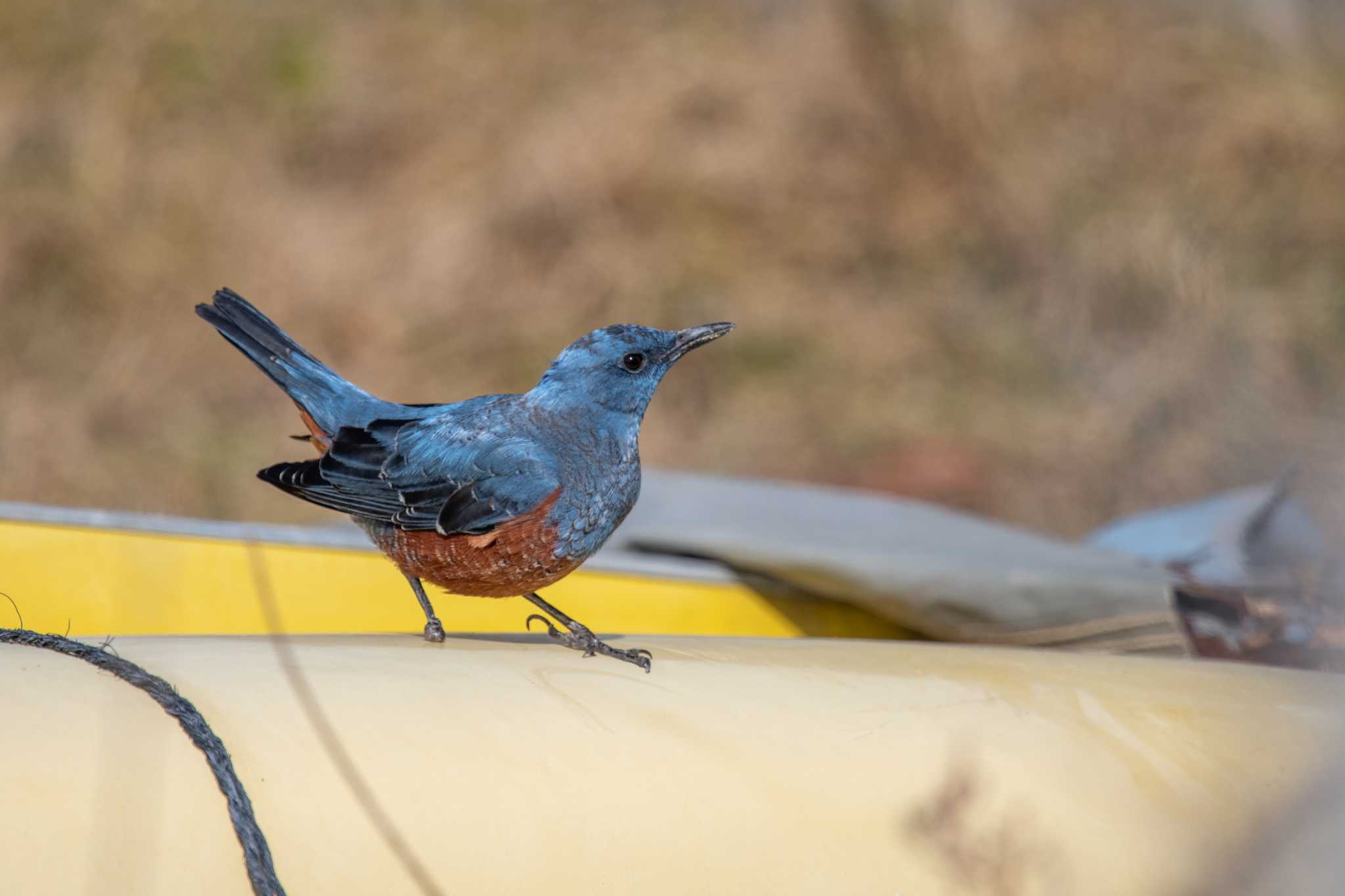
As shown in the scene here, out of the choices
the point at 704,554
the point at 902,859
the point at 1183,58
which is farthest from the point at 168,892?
the point at 1183,58

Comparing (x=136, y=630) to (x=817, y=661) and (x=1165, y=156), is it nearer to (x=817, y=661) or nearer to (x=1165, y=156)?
(x=817, y=661)

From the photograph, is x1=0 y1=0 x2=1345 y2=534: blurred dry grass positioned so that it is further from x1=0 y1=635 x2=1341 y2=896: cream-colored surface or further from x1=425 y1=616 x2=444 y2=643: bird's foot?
x1=0 y1=635 x2=1341 y2=896: cream-colored surface

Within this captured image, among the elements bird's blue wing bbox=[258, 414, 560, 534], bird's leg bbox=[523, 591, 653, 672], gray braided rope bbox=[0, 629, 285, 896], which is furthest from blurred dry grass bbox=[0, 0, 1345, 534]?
gray braided rope bbox=[0, 629, 285, 896]

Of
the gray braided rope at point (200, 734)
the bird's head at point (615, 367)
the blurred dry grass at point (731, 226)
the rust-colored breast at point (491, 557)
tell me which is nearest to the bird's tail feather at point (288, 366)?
the rust-colored breast at point (491, 557)

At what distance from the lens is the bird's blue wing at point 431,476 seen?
7.28ft

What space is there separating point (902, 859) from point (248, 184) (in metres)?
7.41

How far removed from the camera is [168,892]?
1549 millimetres

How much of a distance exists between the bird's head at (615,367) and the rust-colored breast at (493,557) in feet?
0.69

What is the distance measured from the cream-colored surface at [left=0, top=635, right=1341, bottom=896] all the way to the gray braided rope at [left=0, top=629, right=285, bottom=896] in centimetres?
2

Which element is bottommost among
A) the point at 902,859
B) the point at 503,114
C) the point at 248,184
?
the point at 902,859

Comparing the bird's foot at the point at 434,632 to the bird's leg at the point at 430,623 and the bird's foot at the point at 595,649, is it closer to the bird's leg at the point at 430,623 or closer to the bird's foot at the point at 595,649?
the bird's leg at the point at 430,623

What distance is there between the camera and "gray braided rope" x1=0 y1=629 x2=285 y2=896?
61.9 inches

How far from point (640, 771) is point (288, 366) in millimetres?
1094

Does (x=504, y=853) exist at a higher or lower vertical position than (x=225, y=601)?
lower
